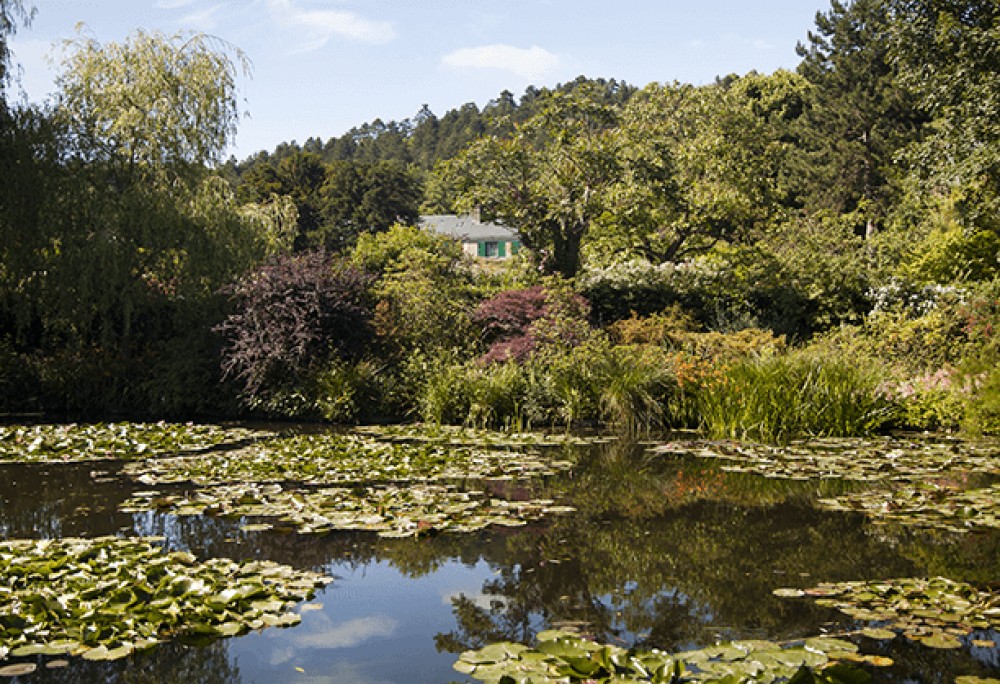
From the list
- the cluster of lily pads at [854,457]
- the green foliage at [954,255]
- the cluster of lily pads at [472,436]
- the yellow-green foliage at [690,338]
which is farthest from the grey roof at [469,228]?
the cluster of lily pads at [854,457]

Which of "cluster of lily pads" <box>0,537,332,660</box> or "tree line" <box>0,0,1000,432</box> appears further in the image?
"tree line" <box>0,0,1000,432</box>

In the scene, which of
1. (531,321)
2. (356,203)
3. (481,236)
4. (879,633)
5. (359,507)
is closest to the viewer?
(879,633)

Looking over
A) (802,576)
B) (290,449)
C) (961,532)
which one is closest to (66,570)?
(802,576)

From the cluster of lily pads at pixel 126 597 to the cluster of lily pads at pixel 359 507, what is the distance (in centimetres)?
101

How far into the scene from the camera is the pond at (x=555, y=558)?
394 centimetres

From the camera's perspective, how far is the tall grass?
10789 mm

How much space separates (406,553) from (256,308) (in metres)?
8.72

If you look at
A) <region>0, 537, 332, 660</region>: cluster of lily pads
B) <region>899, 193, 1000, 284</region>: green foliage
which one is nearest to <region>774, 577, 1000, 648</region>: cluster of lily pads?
<region>0, 537, 332, 660</region>: cluster of lily pads

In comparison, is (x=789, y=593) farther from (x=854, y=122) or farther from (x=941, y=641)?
(x=854, y=122)

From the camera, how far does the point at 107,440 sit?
10117 millimetres

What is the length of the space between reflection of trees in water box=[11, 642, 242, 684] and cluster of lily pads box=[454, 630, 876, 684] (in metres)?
1.02

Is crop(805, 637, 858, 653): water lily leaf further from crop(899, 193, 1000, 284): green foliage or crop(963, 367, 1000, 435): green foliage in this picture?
crop(899, 193, 1000, 284): green foliage

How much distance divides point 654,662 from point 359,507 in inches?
141

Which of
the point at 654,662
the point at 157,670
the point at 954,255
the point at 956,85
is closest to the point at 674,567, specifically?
the point at 654,662
